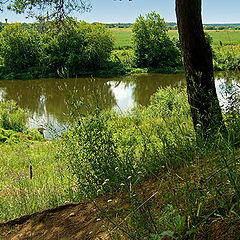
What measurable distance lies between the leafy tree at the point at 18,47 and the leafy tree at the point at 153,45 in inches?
592

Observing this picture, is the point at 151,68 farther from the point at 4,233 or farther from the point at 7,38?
the point at 4,233

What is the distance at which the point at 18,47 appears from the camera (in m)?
40.1

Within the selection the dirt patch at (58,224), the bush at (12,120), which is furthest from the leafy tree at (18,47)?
the dirt patch at (58,224)

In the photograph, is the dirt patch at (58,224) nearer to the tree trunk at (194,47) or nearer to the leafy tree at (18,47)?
the tree trunk at (194,47)

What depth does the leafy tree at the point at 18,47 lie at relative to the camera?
39750 mm

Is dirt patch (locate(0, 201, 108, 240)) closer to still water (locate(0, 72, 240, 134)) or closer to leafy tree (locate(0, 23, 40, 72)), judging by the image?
still water (locate(0, 72, 240, 134))

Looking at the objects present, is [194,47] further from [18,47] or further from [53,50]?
[18,47]

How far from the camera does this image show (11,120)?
48.4ft

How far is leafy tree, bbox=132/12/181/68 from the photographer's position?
40906mm

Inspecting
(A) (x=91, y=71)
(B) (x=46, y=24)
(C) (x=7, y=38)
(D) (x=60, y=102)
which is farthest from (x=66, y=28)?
(C) (x=7, y=38)

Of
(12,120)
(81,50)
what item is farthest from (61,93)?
(81,50)

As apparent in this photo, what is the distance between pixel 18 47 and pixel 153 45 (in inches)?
777

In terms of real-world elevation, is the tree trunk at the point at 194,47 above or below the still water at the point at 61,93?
above

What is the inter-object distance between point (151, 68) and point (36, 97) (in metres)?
19.5
